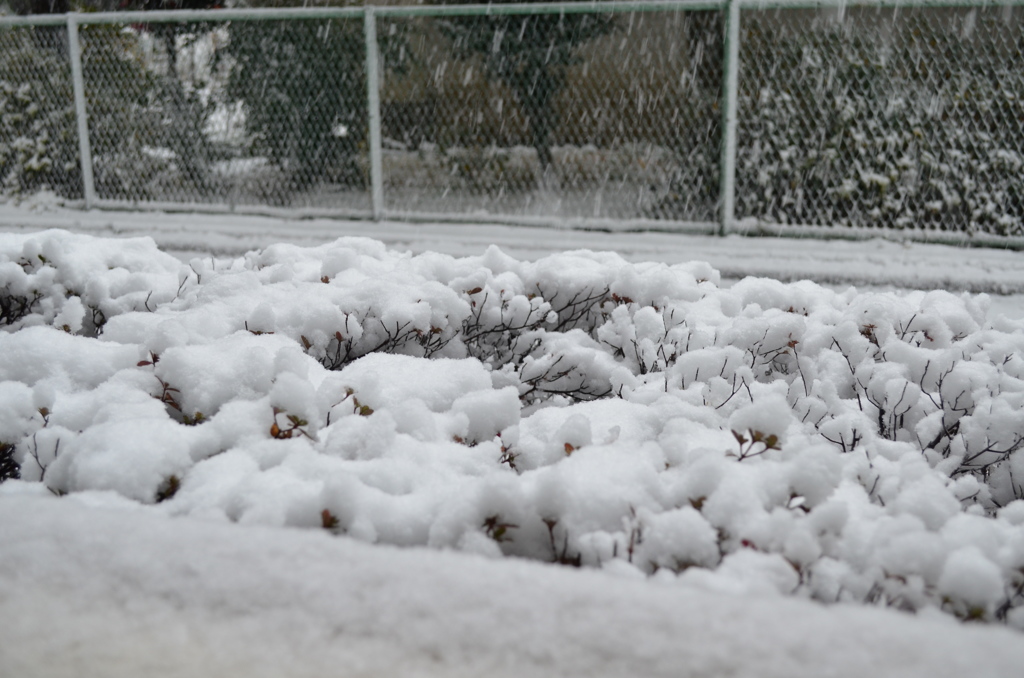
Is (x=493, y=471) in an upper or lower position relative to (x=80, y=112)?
lower

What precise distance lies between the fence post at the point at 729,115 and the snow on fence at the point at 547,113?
0.06 feet

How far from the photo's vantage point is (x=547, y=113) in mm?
7465

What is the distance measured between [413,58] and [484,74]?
0.68m

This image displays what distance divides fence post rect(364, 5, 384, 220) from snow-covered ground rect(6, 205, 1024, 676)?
12.5 feet

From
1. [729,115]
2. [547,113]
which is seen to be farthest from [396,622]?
[547,113]

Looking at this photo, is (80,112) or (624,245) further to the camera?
(80,112)

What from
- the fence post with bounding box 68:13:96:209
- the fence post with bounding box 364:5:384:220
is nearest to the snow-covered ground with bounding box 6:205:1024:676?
the fence post with bounding box 364:5:384:220

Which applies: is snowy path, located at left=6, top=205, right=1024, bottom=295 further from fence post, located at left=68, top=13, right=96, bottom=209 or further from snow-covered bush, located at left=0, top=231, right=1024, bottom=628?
snow-covered bush, located at left=0, top=231, right=1024, bottom=628

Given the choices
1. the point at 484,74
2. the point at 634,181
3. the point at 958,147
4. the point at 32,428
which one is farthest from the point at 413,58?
the point at 32,428

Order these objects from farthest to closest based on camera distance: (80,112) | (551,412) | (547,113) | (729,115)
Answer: (80,112) → (547,113) → (729,115) → (551,412)

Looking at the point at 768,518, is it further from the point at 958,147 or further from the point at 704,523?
the point at 958,147

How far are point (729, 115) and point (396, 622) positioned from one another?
240 inches

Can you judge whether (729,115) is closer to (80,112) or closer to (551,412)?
(551,412)

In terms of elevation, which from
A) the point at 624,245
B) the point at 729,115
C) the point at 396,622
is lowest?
the point at 624,245
